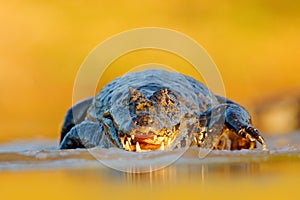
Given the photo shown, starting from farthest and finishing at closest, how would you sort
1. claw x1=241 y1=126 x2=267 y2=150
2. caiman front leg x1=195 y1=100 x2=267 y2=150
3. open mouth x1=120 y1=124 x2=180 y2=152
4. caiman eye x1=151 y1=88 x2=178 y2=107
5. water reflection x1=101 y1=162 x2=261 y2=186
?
caiman front leg x1=195 y1=100 x2=267 y2=150 < claw x1=241 y1=126 x2=267 y2=150 < caiman eye x1=151 y1=88 x2=178 y2=107 < open mouth x1=120 y1=124 x2=180 y2=152 < water reflection x1=101 y1=162 x2=261 y2=186

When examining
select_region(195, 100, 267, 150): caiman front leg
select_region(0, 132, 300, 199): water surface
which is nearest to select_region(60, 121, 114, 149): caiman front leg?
select_region(195, 100, 267, 150): caiman front leg

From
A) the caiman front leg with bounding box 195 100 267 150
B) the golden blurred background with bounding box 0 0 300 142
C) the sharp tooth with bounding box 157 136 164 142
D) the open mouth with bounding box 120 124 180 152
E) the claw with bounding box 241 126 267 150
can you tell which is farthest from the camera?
the golden blurred background with bounding box 0 0 300 142

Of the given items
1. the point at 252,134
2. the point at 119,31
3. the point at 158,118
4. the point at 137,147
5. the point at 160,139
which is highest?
the point at 119,31

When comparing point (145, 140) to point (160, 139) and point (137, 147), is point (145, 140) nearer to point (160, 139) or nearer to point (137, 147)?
point (137, 147)

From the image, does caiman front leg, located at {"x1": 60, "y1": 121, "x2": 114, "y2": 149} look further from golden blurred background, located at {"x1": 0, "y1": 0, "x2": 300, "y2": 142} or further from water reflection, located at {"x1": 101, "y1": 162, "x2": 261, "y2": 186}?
golden blurred background, located at {"x1": 0, "y1": 0, "x2": 300, "y2": 142}

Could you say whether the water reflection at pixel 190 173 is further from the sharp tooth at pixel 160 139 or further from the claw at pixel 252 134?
the claw at pixel 252 134

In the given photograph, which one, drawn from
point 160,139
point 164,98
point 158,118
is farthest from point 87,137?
point 160,139
